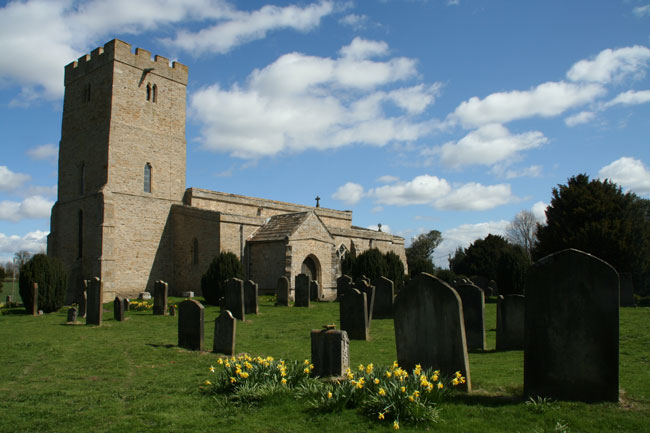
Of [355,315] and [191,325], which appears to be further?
[355,315]

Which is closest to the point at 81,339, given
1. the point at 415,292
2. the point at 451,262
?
the point at 415,292

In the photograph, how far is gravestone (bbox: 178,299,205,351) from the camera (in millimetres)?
10734

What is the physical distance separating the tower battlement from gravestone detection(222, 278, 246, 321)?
19602mm

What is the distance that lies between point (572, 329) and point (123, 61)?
29856mm

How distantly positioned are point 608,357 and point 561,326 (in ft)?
1.95

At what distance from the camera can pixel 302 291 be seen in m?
20.5

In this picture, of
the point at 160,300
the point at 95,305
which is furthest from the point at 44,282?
the point at 95,305

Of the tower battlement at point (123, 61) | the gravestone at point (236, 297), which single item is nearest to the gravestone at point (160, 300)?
the gravestone at point (236, 297)

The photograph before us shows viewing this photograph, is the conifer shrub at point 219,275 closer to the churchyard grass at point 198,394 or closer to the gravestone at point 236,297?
the gravestone at point 236,297

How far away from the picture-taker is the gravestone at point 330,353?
7.18 metres

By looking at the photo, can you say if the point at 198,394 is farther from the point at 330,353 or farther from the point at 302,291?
the point at 302,291


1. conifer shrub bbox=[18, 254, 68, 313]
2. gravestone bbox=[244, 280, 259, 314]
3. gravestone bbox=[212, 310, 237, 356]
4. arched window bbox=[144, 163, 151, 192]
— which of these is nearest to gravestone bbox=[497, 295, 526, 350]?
gravestone bbox=[212, 310, 237, 356]

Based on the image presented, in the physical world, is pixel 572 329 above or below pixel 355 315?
above

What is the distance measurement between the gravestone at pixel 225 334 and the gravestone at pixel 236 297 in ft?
18.4
